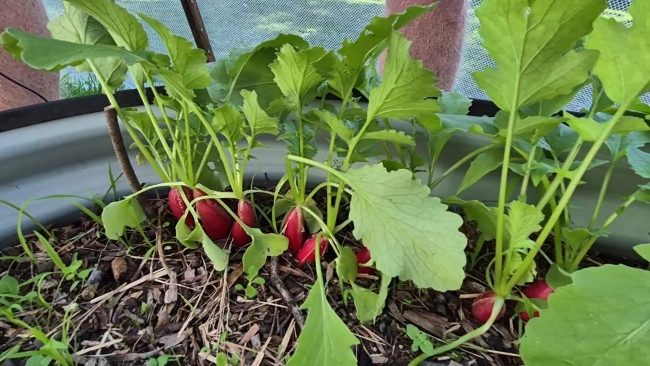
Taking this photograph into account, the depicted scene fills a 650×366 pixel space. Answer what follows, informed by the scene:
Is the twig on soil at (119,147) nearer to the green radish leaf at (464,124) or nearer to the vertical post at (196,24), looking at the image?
the green radish leaf at (464,124)

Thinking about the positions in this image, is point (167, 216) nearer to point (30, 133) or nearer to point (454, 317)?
point (30, 133)

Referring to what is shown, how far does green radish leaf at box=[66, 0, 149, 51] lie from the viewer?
0.43 m

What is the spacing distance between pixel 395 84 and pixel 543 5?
0.13 m

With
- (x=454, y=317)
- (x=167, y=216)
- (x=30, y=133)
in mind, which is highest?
(x=30, y=133)

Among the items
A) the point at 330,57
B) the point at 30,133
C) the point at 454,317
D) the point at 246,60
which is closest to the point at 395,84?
the point at 330,57

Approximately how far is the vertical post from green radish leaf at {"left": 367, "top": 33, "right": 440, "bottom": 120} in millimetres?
924

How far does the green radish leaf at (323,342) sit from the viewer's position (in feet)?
1.35

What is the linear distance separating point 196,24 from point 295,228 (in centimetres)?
90

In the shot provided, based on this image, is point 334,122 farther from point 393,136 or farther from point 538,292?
point 538,292

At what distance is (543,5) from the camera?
0.38m

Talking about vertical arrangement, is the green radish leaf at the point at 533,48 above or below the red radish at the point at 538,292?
above

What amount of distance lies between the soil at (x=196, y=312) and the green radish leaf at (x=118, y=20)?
0.27 meters

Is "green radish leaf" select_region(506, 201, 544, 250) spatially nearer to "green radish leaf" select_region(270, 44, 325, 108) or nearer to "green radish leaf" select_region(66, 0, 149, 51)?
"green radish leaf" select_region(270, 44, 325, 108)

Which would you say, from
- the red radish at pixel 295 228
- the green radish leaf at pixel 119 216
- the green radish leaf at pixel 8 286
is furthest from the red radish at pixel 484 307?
the green radish leaf at pixel 8 286
